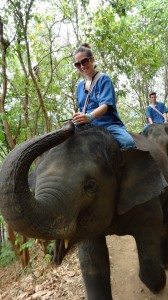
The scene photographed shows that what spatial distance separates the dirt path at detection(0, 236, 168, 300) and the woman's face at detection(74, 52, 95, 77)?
2.56m

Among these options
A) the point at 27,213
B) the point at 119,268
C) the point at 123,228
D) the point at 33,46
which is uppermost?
the point at 33,46

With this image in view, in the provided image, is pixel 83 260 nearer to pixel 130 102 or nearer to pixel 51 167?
pixel 51 167

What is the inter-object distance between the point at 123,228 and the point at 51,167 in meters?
1.24

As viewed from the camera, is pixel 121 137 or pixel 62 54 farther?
pixel 62 54

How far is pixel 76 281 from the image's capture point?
19.8 feet

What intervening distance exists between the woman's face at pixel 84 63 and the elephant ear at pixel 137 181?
0.93 m

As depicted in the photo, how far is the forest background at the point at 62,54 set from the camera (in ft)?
29.5

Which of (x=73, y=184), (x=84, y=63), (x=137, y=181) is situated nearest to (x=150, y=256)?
(x=137, y=181)

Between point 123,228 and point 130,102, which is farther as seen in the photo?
point 130,102

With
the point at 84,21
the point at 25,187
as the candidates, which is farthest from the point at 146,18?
the point at 25,187

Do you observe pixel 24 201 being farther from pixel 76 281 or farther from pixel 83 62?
pixel 76 281

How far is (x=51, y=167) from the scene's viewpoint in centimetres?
375

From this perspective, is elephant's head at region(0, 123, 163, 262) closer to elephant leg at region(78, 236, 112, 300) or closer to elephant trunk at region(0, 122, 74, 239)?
elephant trunk at region(0, 122, 74, 239)

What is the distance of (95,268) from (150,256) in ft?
1.88
